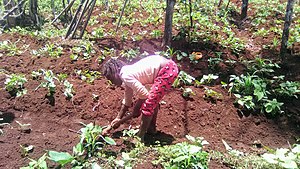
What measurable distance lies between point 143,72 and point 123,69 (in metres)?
0.23

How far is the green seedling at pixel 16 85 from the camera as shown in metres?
4.33

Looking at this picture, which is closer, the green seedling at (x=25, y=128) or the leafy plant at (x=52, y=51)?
the green seedling at (x=25, y=128)

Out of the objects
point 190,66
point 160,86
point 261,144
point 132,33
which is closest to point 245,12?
point 132,33

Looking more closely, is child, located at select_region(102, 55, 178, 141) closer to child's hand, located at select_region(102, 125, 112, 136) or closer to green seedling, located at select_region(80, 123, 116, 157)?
child's hand, located at select_region(102, 125, 112, 136)

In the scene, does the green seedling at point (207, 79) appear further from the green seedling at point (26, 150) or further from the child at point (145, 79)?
the green seedling at point (26, 150)

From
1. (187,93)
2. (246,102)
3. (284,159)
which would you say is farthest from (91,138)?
(246,102)

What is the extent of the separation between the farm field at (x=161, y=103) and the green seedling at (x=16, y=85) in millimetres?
24

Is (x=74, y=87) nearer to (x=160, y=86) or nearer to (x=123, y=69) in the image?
(x=123, y=69)

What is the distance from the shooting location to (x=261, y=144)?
12.7 feet

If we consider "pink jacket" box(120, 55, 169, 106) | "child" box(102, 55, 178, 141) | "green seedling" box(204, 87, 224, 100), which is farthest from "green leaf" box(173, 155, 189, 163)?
"green seedling" box(204, 87, 224, 100)

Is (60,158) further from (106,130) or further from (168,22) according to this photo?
(168,22)

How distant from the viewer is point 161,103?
4379 mm

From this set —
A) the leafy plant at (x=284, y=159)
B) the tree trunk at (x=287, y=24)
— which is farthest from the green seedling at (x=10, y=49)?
the tree trunk at (x=287, y=24)

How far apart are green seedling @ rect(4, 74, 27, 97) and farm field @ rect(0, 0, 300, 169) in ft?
0.08
